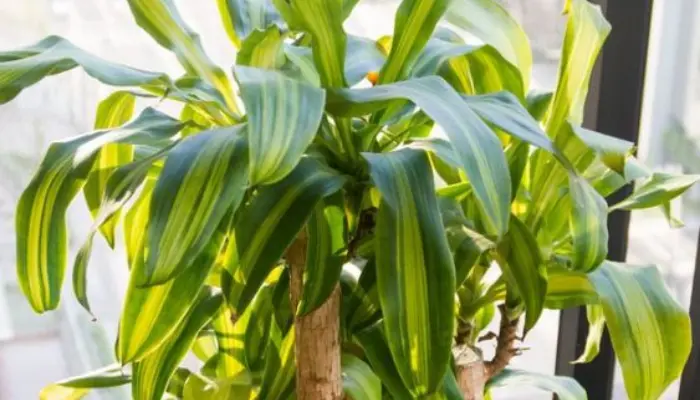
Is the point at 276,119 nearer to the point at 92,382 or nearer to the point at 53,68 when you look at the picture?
the point at 53,68

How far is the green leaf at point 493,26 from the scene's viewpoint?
2.64 ft

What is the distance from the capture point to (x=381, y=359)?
0.72 m

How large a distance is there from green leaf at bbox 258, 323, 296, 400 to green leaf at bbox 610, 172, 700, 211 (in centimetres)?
34

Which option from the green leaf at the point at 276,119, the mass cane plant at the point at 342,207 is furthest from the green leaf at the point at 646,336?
the green leaf at the point at 276,119

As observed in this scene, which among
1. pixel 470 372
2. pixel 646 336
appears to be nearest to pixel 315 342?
pixel 470 372

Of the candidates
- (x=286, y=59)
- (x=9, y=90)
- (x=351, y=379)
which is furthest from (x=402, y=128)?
(x=9, y=90)

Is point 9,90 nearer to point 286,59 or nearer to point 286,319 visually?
point 286,59

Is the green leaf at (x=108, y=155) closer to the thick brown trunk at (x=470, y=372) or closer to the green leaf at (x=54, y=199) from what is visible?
the green leaf at (x=54, y=199)

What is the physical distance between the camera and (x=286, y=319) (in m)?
0.79

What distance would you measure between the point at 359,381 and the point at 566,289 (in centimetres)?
22

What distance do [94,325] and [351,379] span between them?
2.00 feet

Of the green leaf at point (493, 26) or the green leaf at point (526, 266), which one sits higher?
the green leaf at point (493, 26)

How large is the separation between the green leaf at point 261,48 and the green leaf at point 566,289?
1.10 ft

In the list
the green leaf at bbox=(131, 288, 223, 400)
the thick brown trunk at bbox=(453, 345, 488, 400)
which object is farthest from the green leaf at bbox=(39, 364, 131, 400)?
the thick brown trunk at bbox=(453, 345, 488, 400)
